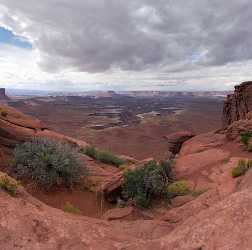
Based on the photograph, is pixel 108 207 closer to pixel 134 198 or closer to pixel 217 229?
pixel 134 198

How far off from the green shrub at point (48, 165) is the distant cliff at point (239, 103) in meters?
17.0

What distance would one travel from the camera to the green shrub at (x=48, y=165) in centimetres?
1374

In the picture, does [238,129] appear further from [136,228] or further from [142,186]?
[136,228]

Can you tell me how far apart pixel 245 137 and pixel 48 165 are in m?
12.1

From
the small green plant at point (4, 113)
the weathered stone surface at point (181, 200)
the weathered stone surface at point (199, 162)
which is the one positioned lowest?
the weathered stone surface at point (181, 200)

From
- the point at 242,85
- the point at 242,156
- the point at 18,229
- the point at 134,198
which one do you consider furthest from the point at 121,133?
the point at 18,229

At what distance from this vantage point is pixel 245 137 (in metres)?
19.5

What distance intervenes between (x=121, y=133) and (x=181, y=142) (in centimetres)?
4430

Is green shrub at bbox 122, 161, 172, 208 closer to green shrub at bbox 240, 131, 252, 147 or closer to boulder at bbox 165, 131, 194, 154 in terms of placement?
green shrub at bbox 240, 131, 252, 147

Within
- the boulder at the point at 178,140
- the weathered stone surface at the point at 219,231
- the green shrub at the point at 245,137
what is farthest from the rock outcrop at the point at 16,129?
the weathered stone surface at the point at 219,231

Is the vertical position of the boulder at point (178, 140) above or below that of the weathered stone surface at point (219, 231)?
below

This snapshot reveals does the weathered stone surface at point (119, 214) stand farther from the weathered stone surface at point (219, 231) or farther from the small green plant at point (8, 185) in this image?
the weathered stone surface at point (219, 231)

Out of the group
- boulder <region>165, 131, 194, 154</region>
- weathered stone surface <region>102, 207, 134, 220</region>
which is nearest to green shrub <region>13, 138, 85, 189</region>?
weathered stone surface <region>102, 207, 134, 220</region>

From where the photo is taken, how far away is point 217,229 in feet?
18.6
